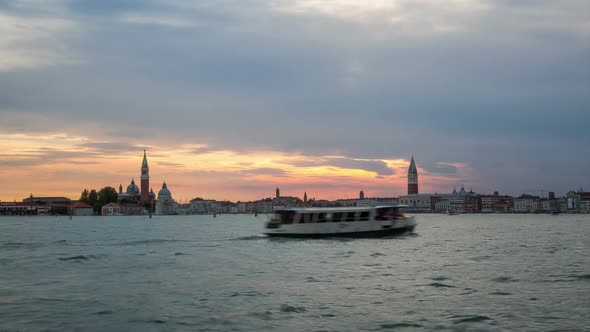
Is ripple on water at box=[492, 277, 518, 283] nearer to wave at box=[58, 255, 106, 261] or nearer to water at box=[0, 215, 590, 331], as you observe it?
water at box=[0, 215, 590, 331]

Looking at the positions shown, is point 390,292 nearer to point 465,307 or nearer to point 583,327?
point 465,307

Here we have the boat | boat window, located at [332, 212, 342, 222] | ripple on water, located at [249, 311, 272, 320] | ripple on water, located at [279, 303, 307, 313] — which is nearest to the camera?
ripple on water, located at [249, 311, 272, 320]

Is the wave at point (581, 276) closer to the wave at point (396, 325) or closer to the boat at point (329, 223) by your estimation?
the wave at point (396, 325)

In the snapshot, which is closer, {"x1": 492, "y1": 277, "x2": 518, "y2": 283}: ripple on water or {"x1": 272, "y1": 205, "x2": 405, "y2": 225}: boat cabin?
{"x1": 492, "y1": 277, "x2": 518, "y2": 283}: ripple on water

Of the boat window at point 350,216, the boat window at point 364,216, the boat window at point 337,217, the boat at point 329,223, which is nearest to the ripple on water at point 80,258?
the boat at point 329,223

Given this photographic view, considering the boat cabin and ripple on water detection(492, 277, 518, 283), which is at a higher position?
the boat cabin

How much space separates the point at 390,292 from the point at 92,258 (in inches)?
737

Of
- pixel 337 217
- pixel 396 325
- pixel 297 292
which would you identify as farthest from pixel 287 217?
pixel 396 325

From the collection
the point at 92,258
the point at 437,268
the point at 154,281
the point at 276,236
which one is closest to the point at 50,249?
the point at 92,258

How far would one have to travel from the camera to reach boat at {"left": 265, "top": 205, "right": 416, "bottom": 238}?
48.6m

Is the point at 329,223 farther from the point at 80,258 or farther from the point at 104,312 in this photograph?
the point at 104,312

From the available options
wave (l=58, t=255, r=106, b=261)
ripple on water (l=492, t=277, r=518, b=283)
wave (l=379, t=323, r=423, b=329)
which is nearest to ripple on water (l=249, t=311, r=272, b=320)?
wave (l=379, t=323, r=423, b=329)

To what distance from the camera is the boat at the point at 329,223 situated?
4856 centimetres

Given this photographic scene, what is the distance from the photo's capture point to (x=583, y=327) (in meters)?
13.8
